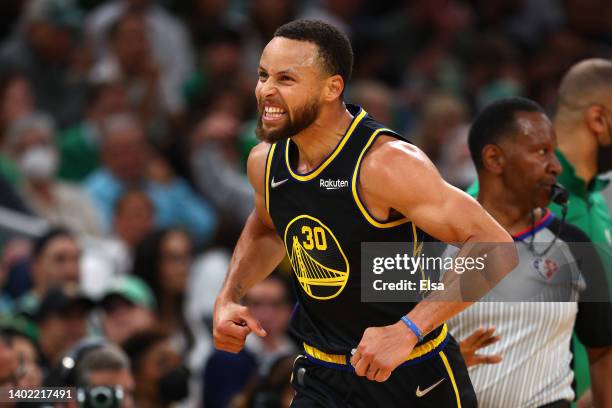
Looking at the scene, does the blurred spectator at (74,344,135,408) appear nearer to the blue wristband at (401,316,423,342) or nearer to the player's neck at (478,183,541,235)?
the player's neck at (478,183,541,235)

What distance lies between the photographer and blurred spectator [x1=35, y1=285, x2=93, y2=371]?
743cm

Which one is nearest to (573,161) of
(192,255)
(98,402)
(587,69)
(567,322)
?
(587,69)

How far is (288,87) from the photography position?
441 centimetres

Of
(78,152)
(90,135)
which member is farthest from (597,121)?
(78,152)

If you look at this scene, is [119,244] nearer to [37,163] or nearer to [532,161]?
[37,163]

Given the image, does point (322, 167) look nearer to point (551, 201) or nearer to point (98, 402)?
point (551, 201)

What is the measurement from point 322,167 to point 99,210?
19.1ft

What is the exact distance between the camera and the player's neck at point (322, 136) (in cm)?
450

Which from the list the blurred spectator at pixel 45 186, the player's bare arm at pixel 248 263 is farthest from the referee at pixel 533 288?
the blurred spectator at pixel 45 186

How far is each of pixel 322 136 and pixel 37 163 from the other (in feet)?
17.6

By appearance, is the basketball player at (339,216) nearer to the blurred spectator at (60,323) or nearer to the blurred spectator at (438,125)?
the blurred spectator at (60,323)

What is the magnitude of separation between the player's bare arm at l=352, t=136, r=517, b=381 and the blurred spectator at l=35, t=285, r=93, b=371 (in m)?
3.57

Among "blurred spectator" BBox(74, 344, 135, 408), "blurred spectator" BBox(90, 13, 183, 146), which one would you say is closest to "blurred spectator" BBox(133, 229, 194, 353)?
"blurred spectator" BBox(90, 13, 183, 146)

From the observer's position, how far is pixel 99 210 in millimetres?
10008
